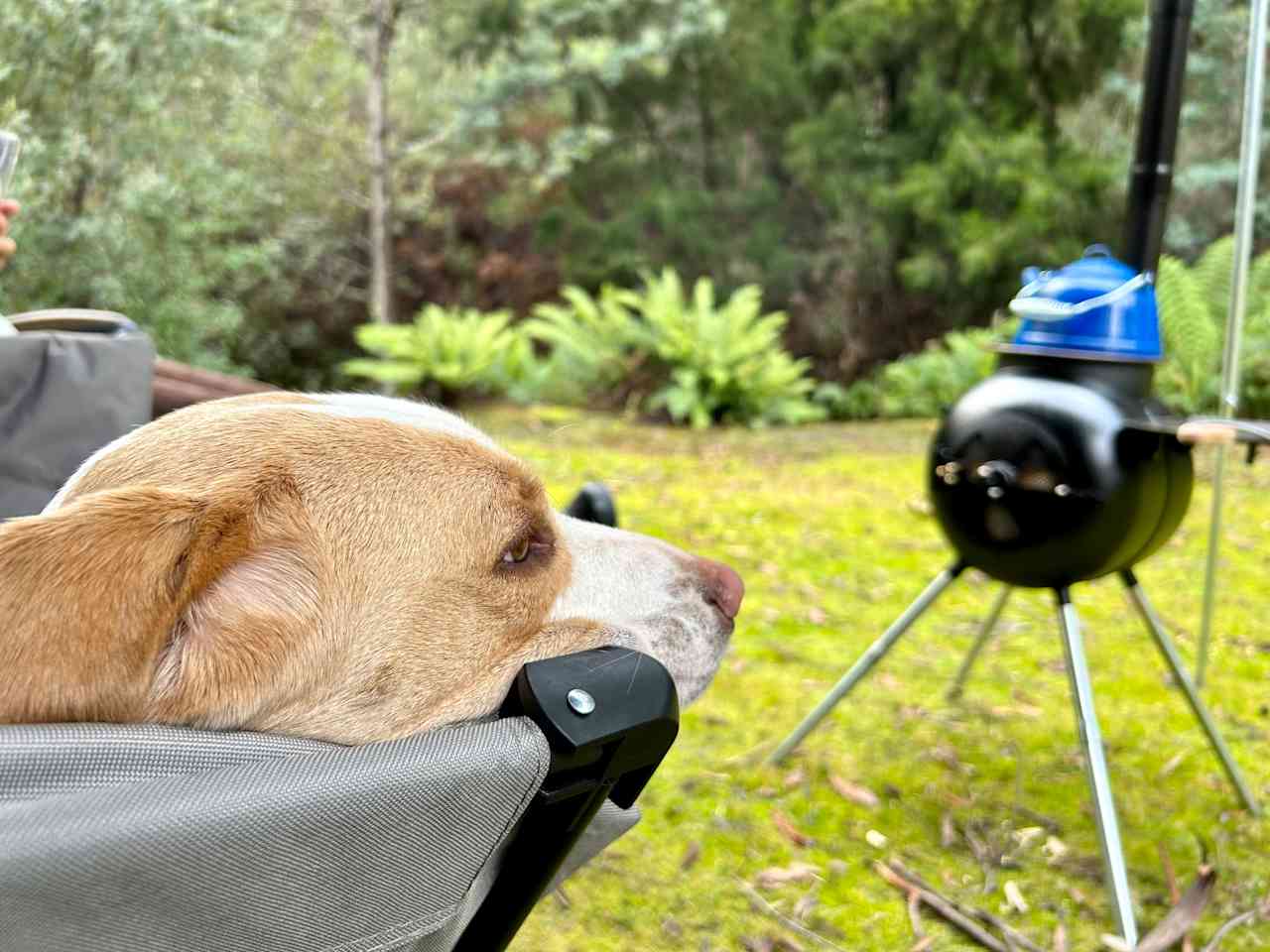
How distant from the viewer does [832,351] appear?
16938mm

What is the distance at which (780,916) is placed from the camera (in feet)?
8.79

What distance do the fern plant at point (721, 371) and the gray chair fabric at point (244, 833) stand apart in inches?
360

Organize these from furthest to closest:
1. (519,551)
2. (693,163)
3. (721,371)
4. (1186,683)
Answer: (693,163) < (721,371) < (1186,683) < (519,551)

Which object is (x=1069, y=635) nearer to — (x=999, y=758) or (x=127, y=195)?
(x=999, y=758)

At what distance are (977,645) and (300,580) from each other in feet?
9.15

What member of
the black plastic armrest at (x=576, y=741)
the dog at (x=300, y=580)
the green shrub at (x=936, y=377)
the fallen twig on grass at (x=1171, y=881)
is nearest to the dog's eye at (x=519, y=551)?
the dog at (x=300, y=580)

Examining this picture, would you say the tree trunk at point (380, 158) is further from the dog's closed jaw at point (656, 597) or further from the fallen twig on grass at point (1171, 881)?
the dog's closed jaw at point (656, 597)

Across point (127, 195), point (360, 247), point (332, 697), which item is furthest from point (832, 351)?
point (332, 697)

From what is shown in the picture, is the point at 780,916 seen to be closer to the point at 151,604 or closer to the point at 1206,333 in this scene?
the point at 151,604

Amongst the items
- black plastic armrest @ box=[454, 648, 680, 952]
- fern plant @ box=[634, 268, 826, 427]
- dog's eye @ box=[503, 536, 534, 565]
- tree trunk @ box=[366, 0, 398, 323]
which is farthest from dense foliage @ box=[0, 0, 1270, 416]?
black plastic armrest @ box=[454, 648, 680, 952]

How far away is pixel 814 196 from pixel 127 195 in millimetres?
11170

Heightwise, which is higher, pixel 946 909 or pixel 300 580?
pixel 300 580

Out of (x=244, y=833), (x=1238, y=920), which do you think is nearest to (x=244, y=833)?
(x=244, y=833)

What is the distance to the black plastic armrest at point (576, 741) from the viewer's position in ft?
4.58
